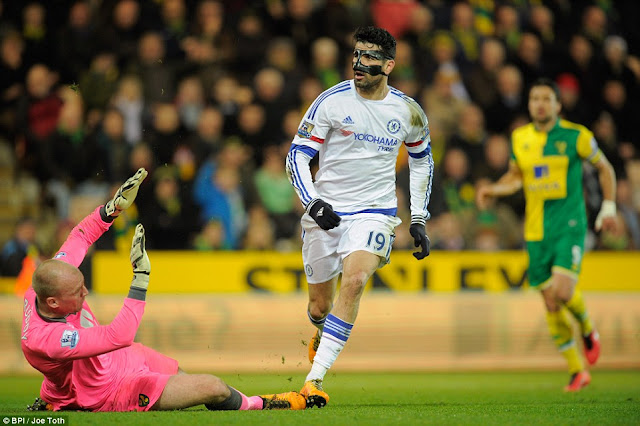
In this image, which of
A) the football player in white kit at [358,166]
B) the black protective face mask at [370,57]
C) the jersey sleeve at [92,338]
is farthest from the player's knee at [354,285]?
the jersey sleeve at [92,338]

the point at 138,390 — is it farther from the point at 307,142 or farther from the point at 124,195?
the point at 307,142

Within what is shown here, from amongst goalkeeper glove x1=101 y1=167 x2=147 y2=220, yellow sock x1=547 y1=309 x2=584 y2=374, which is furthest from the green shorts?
goalkeeper glove x1=101 y1=167 x2=147 y2=220

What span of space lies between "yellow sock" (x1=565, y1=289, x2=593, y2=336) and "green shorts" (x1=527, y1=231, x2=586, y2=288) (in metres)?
0.26

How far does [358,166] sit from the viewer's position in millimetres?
8227

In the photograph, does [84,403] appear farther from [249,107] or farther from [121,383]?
[249,107]

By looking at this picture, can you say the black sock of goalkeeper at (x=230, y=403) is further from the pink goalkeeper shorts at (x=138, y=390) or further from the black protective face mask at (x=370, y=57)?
the black protective face mask at (x=370, y=57)

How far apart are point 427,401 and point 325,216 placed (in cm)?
209

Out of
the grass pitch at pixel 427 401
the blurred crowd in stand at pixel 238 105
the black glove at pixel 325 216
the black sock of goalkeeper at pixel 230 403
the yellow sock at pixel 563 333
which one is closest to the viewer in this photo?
the grass pitch at pixel 427 401

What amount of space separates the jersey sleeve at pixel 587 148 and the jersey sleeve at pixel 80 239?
211 inches

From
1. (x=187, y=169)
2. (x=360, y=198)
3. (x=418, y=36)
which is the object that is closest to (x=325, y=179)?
(x=360, y=198)

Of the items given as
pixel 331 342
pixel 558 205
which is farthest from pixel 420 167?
pixel 558 205

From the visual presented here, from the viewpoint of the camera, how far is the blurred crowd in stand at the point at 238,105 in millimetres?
13672

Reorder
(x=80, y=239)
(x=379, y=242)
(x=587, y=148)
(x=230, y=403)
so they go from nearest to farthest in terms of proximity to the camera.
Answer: (x=230, y=403) → (x=80, y=239) → (x=379, y=242) → (x=587, y=148)

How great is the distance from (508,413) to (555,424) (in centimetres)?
70
